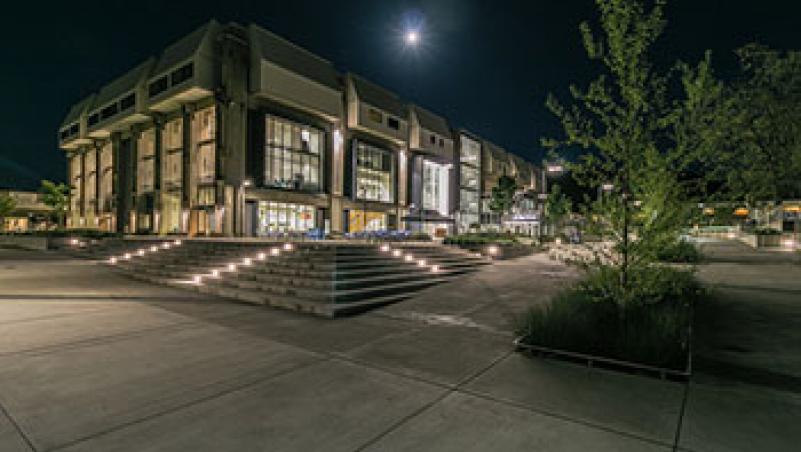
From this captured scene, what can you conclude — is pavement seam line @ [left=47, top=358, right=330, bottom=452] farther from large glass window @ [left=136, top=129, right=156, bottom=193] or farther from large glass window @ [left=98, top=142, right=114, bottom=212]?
large glass window @ [left=98, top=142, right=114, bottom=212]

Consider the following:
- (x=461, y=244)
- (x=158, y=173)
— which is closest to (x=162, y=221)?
(x=158, y=173)

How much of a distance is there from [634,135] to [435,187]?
54953mm

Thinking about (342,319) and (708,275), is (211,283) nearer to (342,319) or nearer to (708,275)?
(342,319)

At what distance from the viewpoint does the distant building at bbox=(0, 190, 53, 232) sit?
228 feet

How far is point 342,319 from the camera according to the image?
8273 millimetres

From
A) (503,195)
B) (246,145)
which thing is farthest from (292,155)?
(503,195)

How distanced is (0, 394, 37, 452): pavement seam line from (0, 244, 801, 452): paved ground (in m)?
0.02

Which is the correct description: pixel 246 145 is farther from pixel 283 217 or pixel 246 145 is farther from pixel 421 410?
pixel 421 410

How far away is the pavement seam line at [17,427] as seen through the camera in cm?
312

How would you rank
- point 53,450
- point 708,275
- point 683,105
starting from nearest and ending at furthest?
point 53,450 < point 683,105 < point 708,275

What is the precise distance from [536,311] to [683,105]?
414 cm

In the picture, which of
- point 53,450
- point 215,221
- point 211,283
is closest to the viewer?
point 53,450

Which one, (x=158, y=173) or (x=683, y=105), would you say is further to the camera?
(x=158, y=173)

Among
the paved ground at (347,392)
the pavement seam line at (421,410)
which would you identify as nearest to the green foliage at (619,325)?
the paved ground at (347,392)
